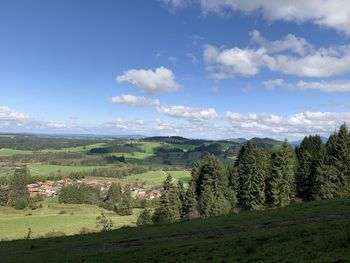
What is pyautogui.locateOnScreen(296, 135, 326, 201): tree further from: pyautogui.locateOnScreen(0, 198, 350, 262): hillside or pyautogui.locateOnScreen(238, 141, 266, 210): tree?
pyautogui.locateOnScreen(0, 198, 350, 262): hillside

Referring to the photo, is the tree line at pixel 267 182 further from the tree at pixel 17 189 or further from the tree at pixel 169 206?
the tree at pixel 17 189

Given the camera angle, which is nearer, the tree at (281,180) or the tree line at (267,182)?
the tree line at (267,182)

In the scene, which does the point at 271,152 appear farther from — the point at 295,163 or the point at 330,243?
the point at 330,243

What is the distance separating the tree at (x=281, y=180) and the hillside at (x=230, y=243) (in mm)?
29154

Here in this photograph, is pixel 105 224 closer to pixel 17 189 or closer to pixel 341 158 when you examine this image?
pixel 341 158

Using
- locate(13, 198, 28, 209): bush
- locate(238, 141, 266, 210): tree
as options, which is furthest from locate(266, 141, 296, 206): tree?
locate(13, 198, 28, 209): bush

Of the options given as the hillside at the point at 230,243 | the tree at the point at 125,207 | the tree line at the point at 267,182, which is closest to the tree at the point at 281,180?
the tree line at the point at 267,182

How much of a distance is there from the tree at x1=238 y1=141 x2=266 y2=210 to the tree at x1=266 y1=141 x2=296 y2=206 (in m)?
1.78

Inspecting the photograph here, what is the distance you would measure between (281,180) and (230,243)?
50.4 meters

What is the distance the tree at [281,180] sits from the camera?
241 ft

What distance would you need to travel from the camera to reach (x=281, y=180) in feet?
242

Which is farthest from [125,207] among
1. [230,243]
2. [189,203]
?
[230,243]

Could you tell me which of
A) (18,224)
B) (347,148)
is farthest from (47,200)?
(347,148)

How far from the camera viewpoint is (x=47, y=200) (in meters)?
180
